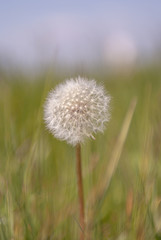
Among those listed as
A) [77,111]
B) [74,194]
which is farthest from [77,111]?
[74,194]

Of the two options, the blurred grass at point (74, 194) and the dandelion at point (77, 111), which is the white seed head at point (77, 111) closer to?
the dandelion at point (77, 111)

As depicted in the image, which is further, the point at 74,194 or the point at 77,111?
the point at 74,194

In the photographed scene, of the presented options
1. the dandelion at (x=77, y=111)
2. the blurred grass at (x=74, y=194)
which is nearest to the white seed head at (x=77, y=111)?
the dandelion at (x=77, y=111)

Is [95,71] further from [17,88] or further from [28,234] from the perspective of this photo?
[28,234]

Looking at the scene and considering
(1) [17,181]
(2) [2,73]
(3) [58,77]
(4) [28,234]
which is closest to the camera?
(4) [28,234]

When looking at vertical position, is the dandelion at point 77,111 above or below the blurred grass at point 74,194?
above

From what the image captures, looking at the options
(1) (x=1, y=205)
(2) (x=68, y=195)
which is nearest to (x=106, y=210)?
(2) (x=68, y=195)

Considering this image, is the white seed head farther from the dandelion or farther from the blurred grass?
the blurred grass

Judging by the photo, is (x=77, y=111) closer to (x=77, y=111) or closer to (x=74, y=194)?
(x=77, y=111)

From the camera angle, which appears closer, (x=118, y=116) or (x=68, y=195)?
(x=68, y=195)
